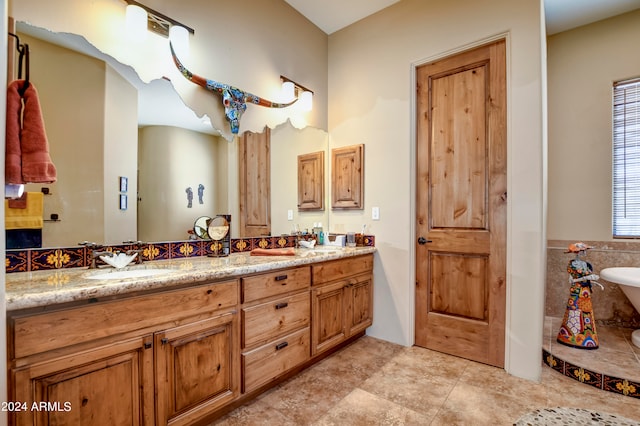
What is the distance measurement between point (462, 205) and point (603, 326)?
2.04 meters

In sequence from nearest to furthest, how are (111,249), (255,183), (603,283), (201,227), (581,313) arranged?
(111,249) < (201,227) < (581,313) < (255,183) < (603,283)

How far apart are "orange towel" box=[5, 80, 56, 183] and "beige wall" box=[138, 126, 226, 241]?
70 cm

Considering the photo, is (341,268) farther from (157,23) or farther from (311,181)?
(157,23)

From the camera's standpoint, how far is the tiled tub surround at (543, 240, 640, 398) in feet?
6.71

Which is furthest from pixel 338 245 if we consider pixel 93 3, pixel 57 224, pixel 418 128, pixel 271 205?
pixel 93 3

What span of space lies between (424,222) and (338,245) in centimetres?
84

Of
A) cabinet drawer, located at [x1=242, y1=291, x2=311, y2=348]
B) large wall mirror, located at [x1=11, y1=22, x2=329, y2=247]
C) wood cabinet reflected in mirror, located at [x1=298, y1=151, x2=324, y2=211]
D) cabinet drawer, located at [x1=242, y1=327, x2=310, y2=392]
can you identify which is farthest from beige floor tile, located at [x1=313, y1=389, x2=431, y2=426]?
wood cabinet reflected in mirror, located at [x1=298, y1=151, x2=324, y2=211]

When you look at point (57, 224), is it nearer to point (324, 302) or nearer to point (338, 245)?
point (324, 302)

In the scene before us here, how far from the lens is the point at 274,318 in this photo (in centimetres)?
195

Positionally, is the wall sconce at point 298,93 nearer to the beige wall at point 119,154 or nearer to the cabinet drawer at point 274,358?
the beige wall at point 119,154

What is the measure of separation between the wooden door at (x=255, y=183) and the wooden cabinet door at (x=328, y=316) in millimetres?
784

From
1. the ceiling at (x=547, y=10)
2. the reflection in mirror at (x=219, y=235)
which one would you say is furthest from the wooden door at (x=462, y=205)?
the reflection in mirror at (x=219, y=235)

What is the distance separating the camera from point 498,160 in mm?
2312

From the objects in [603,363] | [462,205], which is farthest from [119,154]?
[603,363]
